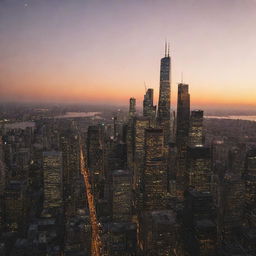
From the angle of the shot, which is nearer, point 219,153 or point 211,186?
point 211,186

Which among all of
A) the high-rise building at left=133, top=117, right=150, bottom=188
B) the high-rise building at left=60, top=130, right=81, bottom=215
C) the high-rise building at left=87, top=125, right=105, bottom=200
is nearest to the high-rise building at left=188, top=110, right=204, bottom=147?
the high-rise building at left=133, top=117, right=150, bottom=188

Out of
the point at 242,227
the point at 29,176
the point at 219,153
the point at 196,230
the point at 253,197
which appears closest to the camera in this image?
the point at 196,230

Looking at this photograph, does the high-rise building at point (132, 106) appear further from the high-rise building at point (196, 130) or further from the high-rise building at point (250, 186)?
the high-rise building at point (250, 186)

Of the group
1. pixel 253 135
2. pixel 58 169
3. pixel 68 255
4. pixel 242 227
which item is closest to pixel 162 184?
pixel 242 227

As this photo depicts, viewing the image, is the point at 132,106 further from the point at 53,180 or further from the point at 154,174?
the point at 53,180

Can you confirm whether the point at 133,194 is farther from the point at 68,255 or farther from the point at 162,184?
the point at 68,255

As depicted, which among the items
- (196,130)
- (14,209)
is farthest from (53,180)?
(196,130)

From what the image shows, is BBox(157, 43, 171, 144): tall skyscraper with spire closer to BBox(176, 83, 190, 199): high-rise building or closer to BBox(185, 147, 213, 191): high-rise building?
BBox(176, 83, 190, 199): high-rise building
